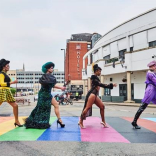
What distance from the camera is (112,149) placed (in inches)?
148

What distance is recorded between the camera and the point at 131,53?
2267 centimetres

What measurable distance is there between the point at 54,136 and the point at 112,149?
1.47m

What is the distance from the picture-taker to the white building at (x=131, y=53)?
2097cm

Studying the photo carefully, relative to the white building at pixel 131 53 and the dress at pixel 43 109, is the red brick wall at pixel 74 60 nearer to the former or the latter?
the white building at pixel 131 53

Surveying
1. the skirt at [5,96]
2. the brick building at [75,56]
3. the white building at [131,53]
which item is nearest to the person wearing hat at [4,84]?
the skirt at [5,96]

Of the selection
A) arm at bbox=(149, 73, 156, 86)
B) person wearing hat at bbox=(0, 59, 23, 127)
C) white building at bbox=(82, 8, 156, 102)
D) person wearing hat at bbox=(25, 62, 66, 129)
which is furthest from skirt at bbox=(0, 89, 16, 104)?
white building at bbox=(82, 8, 156, 102)

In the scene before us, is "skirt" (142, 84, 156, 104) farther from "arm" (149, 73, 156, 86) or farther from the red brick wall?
the red brick wall

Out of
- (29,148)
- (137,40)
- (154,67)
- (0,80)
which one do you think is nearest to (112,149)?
(29,148)

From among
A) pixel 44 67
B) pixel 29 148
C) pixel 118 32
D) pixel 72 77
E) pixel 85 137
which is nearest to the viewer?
pixel 29 148

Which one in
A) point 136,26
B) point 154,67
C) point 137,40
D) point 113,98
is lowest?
point 113,98

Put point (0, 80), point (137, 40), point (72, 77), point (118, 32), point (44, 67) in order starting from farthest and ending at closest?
point (72, 77) < point (118, 32) < point (137, 40) < point (44, 67) < point (0, 80)

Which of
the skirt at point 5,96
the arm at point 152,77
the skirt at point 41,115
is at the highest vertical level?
the arm at point 152,77

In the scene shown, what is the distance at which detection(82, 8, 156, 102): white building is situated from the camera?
21.0 metres

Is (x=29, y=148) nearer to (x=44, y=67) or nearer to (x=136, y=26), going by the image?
(x=44, y=67)
